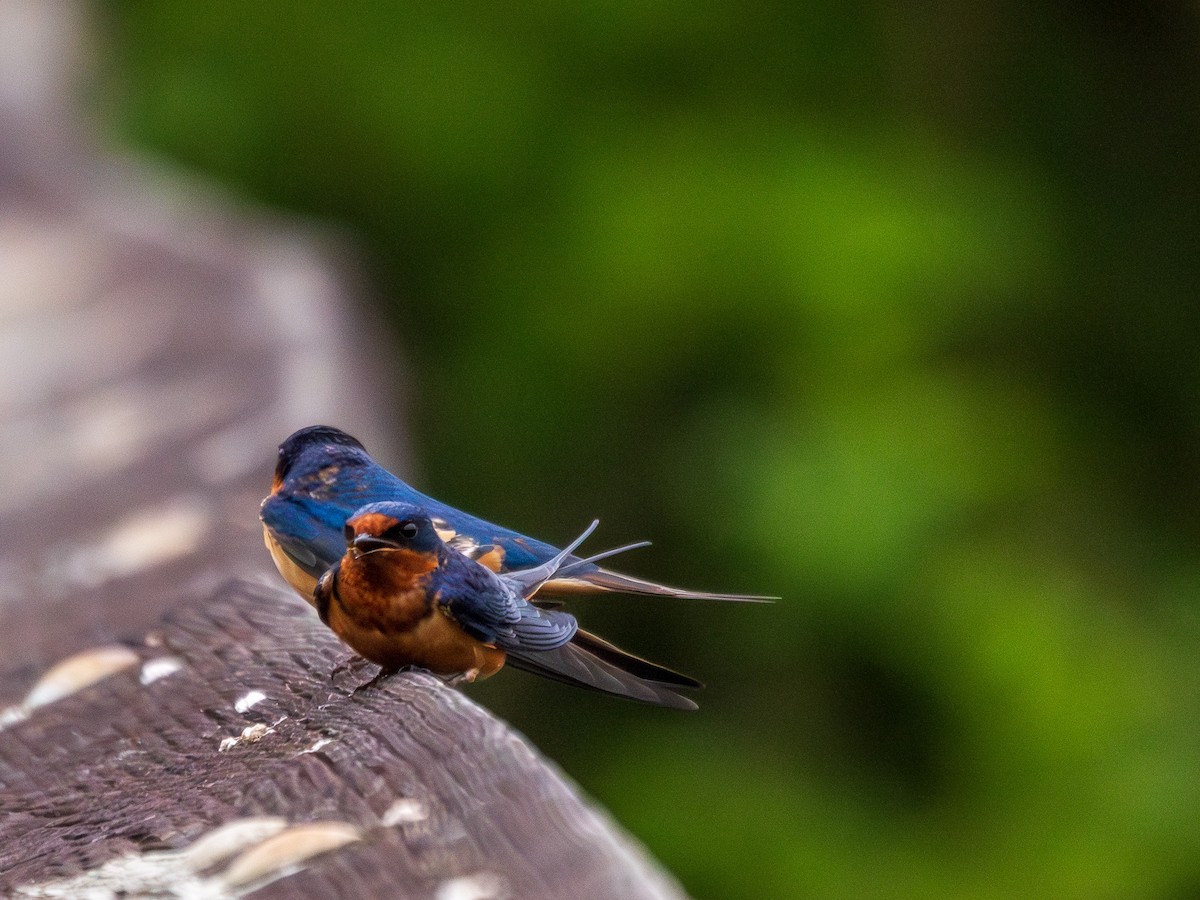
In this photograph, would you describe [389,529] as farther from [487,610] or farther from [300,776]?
[300,776]

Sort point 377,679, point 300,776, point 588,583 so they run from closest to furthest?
point 300,776, point 377,679, point 588,583

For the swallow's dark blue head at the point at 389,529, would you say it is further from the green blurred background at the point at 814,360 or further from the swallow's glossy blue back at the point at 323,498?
the green blurred background at the point at 814,360

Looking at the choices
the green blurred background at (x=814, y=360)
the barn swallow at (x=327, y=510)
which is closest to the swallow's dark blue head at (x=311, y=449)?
the barn swallow at (x=327, y=510)

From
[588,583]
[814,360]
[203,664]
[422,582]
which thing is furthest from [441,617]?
[814,360]

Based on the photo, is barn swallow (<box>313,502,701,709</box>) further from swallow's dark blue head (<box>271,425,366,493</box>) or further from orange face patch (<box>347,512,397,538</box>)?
swallow's dark blue head (<box>271,425,366,493</box>)

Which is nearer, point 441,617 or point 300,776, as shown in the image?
point 300,776

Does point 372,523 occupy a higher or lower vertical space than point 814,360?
higher

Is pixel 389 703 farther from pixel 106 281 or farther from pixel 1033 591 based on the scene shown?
pixel 1033 591

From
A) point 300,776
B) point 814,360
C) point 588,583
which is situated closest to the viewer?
point 300,776
